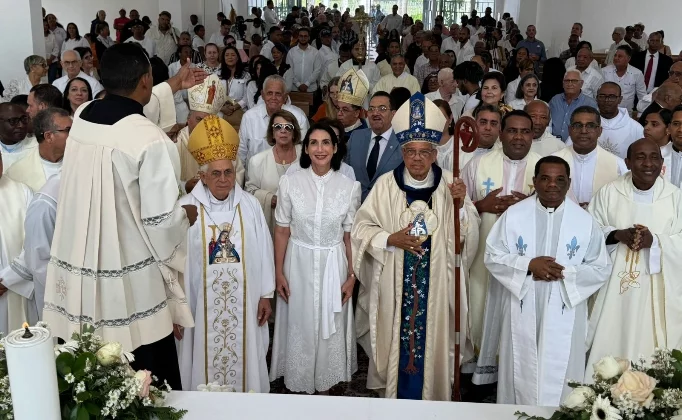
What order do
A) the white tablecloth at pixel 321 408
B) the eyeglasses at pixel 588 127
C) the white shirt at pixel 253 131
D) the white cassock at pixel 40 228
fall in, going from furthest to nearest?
the white shirt at pixel 253 131, the eyeglasses at pixel 588 127, the white cassock at pixel 40 228, the white tablecloth at pixel 321 408

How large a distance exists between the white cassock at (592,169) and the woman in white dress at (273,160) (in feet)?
6.14

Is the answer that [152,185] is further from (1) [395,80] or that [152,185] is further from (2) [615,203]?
(1) [395,80]

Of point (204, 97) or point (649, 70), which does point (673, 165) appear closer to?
point (204, 97)

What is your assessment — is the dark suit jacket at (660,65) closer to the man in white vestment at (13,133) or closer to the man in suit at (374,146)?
the man in suit at (374,146)

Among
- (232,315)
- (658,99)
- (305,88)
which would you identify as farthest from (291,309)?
(305,88)

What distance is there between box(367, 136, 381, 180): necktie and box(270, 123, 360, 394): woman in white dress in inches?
34.9

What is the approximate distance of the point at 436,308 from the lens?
4.30m

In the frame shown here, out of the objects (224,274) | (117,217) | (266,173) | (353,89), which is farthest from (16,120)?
(353,89)

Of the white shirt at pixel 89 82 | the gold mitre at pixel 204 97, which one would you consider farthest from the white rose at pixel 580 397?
the white shirt at pixel 89 82

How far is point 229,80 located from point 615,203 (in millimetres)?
6269

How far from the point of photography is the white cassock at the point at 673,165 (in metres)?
5.25

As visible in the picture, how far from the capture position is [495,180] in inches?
193

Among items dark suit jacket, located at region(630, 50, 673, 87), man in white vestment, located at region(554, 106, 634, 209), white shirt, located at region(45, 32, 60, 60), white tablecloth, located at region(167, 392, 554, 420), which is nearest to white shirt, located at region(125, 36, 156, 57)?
white shirt, located at region(45, 32, 60, 60)

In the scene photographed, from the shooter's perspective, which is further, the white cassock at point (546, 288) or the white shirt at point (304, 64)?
the white shirt at point (304, 64)
